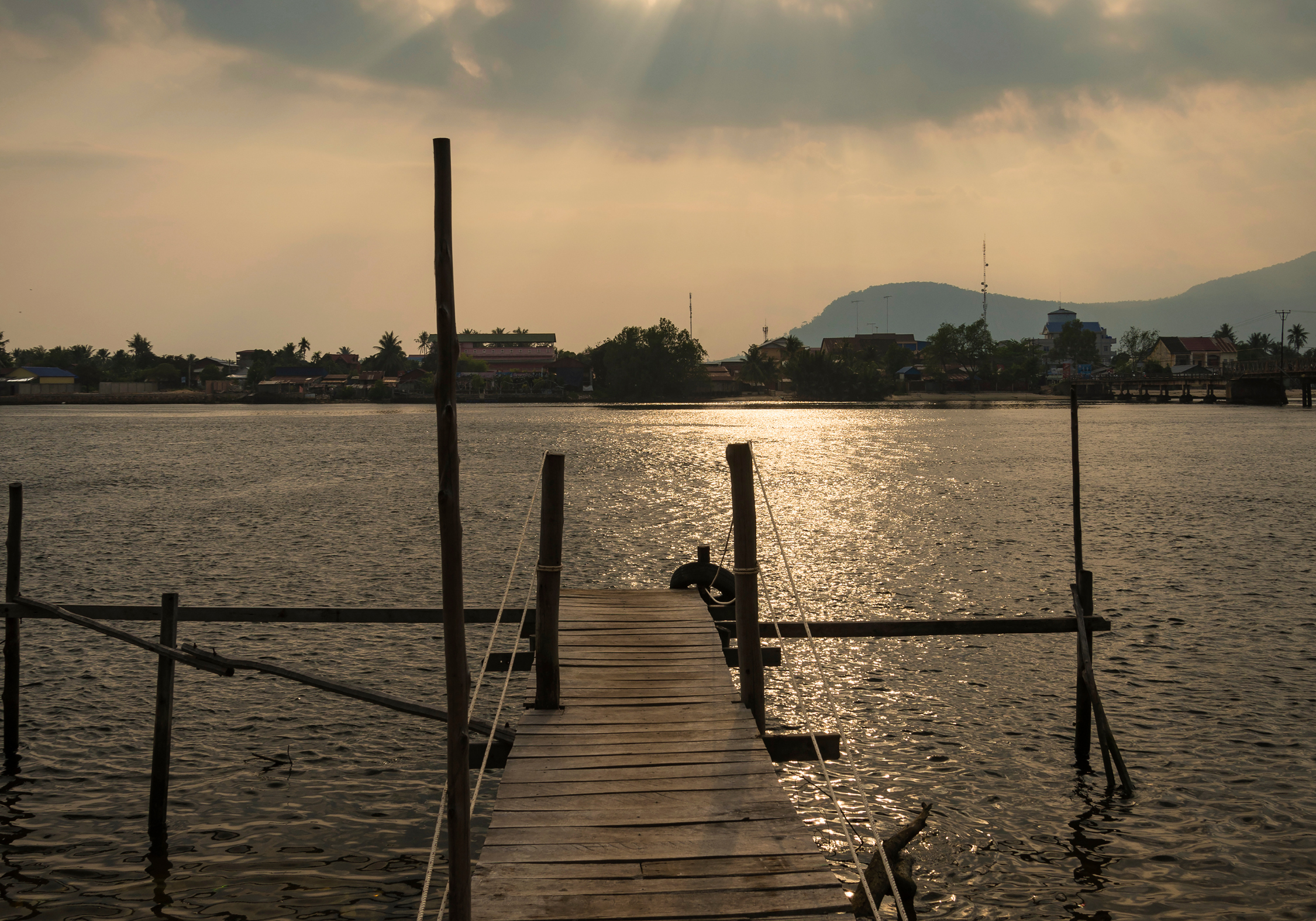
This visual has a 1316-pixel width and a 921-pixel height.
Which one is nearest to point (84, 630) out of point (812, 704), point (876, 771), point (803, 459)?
point (812, 704)

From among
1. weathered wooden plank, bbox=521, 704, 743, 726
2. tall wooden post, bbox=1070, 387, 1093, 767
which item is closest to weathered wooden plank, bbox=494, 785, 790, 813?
weathered wooden plank, bbox=521, 704, 743, 726

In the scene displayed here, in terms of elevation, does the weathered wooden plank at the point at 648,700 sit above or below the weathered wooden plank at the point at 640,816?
above

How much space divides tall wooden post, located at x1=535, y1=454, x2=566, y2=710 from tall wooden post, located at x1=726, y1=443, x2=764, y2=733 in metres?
1.59

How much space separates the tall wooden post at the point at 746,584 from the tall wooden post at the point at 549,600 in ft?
5.20

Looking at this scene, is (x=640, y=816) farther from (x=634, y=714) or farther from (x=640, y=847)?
(x=634, y=714)

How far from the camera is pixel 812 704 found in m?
14.3

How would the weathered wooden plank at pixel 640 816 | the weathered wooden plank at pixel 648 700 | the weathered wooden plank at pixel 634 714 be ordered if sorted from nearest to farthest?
the weathered wooden plank at pixel 640 816 < the weathered wooden plank at pixel 634 714 < the weathered wooden plank at pixel 648 700

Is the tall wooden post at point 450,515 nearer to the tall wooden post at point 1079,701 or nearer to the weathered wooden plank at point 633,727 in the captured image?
the weathered wooden plank at point 633,727

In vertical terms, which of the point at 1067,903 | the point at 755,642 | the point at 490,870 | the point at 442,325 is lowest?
the point at 1067,903

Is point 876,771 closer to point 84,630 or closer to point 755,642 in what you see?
point 755,642

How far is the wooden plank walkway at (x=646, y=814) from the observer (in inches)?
204

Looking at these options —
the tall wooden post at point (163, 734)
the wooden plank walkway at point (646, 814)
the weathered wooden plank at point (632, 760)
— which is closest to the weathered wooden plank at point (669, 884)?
the wooden plank walkway at point (646, 814)

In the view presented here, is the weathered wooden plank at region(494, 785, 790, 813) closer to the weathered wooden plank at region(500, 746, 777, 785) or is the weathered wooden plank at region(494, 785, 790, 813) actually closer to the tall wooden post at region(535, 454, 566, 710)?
the weathered wooden plank at region(500, 746, 777, 785)

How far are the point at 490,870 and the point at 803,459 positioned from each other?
215 ft
